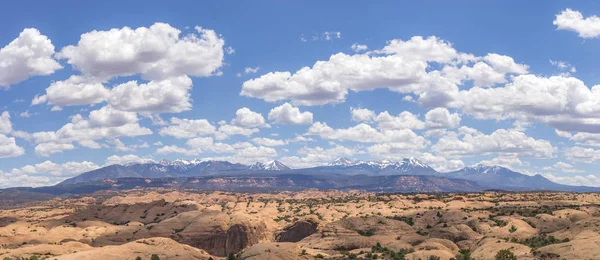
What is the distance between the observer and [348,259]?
6588cm

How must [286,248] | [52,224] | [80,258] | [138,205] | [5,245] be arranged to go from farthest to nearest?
[138,205]
[52,224]
[5,245]
[286,248]
[80,258]

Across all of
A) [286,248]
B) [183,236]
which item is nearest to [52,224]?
[183,236]

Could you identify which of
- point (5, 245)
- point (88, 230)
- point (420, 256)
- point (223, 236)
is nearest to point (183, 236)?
point (223, 236)

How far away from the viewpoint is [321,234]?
90.5 m

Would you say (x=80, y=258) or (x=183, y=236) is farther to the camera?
(x=183, y=236)

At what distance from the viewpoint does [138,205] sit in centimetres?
13112

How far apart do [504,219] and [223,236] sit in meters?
52.1

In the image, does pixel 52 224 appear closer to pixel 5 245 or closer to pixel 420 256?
pixel 5 245

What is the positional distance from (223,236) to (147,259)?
35277 millimetres

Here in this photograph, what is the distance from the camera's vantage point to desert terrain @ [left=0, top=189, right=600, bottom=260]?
209 ft

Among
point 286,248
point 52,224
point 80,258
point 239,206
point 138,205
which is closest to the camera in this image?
point 80,258

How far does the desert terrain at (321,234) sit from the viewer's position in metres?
63.8

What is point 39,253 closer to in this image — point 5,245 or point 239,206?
point 5,245

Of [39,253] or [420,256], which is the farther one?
[39,253]
